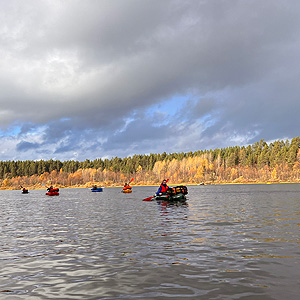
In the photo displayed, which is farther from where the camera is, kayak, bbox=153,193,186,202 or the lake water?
kayak, bbox=153,193,186,202

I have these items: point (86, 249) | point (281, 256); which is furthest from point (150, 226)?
point (281, 256)

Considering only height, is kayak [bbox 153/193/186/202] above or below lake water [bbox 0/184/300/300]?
above

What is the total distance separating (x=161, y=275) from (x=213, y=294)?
2.98 m

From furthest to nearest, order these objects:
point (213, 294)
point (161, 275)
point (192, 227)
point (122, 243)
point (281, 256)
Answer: point (192, 227), point (122, 243), point (281, 256), point (161, 275), point (213, 294)

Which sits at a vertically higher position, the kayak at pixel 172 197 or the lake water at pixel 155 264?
the kayak at pixel 172 197

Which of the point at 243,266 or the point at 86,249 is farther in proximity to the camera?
the point at 86,249

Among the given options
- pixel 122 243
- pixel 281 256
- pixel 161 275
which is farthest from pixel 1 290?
pixel 281 256

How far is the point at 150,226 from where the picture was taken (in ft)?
94.4

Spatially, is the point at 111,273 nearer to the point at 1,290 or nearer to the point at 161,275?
the point at 161,275

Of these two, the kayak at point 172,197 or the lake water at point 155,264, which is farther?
the kayak at point 172,197

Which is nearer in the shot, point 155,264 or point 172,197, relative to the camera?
point 155,264

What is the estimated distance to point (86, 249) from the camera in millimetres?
19359

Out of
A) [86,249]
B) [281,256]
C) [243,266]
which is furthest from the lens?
[86,249]

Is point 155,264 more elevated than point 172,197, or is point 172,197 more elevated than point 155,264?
point 172,197
